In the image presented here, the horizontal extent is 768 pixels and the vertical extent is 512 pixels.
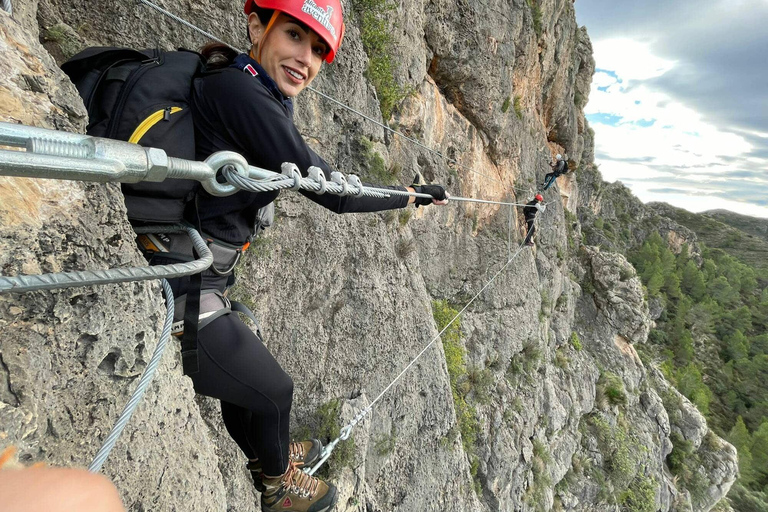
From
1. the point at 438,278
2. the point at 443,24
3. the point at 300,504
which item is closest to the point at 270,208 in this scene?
the point at 300,504

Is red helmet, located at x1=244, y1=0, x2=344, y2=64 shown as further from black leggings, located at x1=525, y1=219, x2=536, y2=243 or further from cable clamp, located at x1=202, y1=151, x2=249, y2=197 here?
black leggings, located at x1=525, y1=219, x2=536, y2=243

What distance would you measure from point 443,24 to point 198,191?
26.3 ft

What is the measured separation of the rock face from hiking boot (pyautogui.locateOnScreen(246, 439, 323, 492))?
13cm

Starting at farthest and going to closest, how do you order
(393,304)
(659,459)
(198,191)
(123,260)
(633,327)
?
1. (633,327)
2. (659,459)
3. (393,304)
4. (198,191)
5. (123,260)

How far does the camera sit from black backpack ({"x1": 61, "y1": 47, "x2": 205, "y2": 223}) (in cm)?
146

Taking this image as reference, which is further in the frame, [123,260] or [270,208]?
[270,208]

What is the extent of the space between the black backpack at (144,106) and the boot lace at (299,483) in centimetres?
177

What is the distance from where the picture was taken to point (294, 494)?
2.40 metres

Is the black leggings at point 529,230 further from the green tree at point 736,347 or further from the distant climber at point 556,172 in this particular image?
the green tree at point 736,347

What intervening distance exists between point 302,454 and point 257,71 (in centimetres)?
267

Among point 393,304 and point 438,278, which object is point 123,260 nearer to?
point 393,304

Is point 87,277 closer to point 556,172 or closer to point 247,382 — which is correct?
point 247,382

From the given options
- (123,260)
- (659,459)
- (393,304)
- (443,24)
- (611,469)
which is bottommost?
(659,459)

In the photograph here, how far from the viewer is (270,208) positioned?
7.43ft
